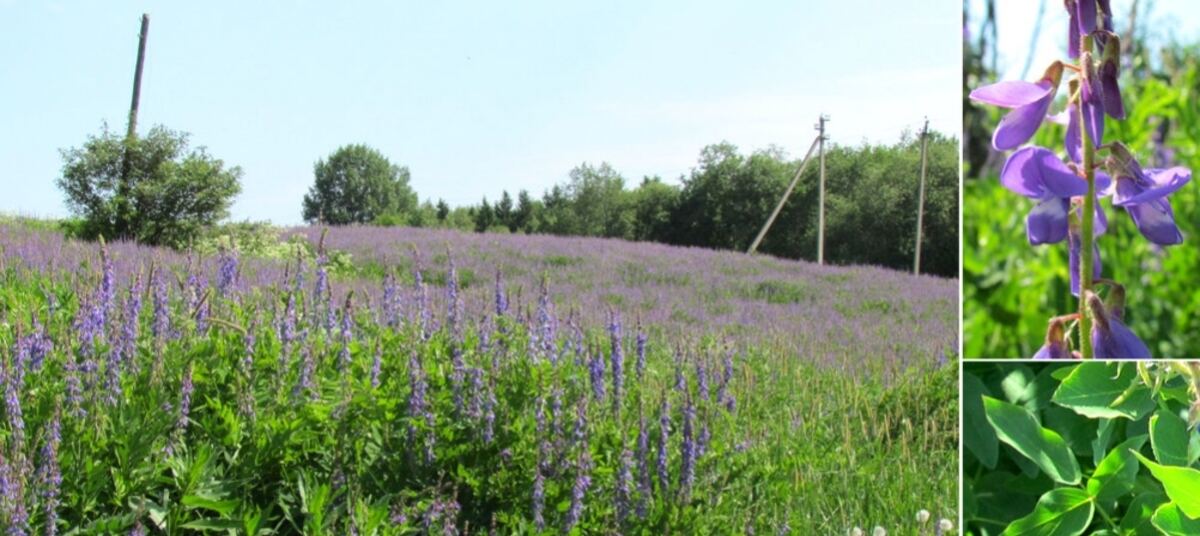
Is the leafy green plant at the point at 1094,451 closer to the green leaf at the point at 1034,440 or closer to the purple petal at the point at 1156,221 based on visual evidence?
the green leaf at the point at 1034,440

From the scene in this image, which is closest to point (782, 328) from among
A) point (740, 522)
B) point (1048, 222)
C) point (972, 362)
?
point (740, 522)

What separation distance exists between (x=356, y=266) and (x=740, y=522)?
484cm

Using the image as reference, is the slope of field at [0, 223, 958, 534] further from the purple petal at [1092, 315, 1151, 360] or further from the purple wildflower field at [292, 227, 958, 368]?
the purple wildflower field at [292, 227, 958, 368]

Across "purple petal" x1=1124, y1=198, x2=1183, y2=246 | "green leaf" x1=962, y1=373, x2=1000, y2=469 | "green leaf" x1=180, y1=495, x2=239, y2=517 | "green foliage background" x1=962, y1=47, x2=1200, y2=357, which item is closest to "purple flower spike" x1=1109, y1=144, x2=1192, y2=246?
"purple petal" x1=1124, y1=198, x2=1183, y2=246

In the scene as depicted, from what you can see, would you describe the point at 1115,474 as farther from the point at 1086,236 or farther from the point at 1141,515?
the point at 1086,236

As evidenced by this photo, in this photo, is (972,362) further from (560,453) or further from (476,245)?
(476,245)

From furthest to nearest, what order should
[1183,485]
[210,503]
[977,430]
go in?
[210,503]
[977,430]
[1183,485]

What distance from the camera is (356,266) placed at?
7.40 meters

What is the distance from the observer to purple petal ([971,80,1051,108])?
1.06m

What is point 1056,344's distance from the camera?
105cm

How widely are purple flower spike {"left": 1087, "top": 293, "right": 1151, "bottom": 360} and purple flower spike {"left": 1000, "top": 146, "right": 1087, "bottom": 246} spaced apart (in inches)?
2.8

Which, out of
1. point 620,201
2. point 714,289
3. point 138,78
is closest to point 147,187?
point 138,78

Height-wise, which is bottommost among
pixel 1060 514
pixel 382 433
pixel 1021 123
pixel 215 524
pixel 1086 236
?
pixel 215 524

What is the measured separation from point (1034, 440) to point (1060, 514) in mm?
76
